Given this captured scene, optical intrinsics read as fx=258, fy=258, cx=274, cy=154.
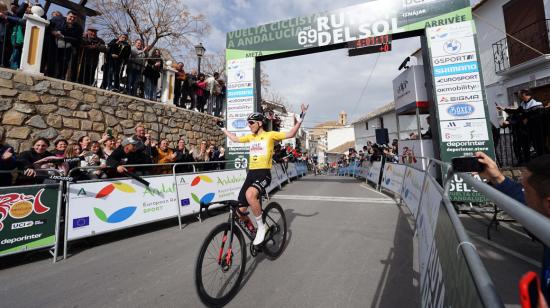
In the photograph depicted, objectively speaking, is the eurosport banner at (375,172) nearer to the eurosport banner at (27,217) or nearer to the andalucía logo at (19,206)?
the eurosport banner at (27,217)

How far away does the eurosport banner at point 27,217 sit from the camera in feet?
11.9

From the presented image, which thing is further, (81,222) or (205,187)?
(205,187)

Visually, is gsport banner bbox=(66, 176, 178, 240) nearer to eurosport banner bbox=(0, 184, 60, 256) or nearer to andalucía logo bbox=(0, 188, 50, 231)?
eurosport banner bbox=(0, 184, 60, 256)

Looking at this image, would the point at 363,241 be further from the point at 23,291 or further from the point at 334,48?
the point at 334,48

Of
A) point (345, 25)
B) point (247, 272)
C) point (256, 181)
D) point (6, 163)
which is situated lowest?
point (247, 272)

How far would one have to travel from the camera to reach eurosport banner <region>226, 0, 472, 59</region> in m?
7.95

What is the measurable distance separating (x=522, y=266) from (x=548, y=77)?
13.7 m

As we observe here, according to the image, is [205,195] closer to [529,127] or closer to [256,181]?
[256,181]

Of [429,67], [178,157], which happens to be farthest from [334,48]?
[178,157]

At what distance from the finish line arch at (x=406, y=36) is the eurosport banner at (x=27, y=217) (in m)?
6.25

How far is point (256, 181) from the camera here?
364 cm

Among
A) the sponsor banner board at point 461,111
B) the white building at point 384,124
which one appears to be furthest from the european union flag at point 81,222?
the white building at point 384,124

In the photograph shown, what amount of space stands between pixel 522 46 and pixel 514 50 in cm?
62

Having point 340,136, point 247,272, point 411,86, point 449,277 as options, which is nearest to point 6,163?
point 247,272
